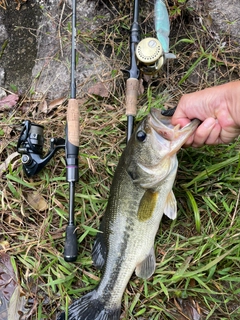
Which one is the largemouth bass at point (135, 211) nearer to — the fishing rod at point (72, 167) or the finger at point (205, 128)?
the finger at point (205, 128)

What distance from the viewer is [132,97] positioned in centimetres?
326

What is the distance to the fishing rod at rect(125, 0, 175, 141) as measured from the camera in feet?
10.5

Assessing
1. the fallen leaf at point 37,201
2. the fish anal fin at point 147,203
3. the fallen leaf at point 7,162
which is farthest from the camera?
the fallen leaf at point 7,162

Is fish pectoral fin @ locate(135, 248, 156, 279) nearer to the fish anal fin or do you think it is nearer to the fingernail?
the fish anal fin

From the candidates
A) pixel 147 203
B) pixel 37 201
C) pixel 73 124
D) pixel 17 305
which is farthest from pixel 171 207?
pixel 17 305

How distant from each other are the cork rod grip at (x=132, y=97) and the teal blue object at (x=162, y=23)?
19.1 inches

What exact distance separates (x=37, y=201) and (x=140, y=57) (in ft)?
5.44

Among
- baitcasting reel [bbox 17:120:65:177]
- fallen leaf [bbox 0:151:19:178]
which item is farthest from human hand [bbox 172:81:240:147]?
fallen leaf [bbox 0:151:19:178]

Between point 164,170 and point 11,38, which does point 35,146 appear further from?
point 11,38

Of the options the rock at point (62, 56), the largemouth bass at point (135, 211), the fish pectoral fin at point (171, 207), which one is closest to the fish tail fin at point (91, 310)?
the largemouth bass at point (135, 211)

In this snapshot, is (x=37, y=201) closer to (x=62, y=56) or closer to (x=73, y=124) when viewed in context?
(x=73, y=124)

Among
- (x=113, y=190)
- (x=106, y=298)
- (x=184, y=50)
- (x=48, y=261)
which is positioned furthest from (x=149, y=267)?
(x=184, y=50)

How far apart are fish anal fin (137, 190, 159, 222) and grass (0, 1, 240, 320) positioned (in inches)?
18.3

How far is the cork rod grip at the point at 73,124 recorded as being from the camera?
3141mm
